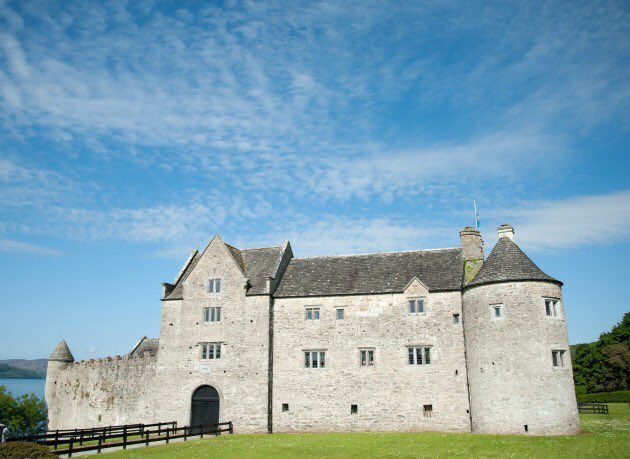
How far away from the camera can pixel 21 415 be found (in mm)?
55281

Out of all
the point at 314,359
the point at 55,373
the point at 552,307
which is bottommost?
the point at 55,373

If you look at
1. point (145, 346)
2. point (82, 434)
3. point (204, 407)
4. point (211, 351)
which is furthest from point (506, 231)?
point (145, 346)

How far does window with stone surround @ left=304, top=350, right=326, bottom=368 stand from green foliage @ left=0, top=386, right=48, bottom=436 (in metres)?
33.0

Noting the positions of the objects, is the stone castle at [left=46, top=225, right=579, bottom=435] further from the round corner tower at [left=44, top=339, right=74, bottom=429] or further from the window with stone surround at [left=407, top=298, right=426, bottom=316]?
the round corner tower at [left=44, top=339, right=74, bottom=429]

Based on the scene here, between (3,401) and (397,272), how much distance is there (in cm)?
4535

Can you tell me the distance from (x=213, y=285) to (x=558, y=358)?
25.4 metres

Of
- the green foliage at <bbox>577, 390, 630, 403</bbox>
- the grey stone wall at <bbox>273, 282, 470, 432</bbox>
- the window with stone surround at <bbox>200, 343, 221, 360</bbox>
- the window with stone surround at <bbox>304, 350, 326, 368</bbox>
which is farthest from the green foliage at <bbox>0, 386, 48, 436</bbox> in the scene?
the green foliage at <bbox>577, 390, 630, 403</bbox>

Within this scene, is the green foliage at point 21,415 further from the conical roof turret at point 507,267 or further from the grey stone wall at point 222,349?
the conical roof turret at point 507,267

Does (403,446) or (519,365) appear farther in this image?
(519,365)

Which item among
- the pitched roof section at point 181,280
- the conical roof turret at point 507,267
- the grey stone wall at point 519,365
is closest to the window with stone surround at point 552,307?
the grey stone wall at point 519,365

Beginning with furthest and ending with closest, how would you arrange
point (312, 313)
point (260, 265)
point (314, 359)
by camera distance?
point (260, 265)
point (312, 313)
point (314, 359)

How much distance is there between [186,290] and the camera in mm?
40656

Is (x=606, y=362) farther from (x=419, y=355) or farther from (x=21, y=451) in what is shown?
(x=21, y=451)

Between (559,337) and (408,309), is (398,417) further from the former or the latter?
(559,337)
